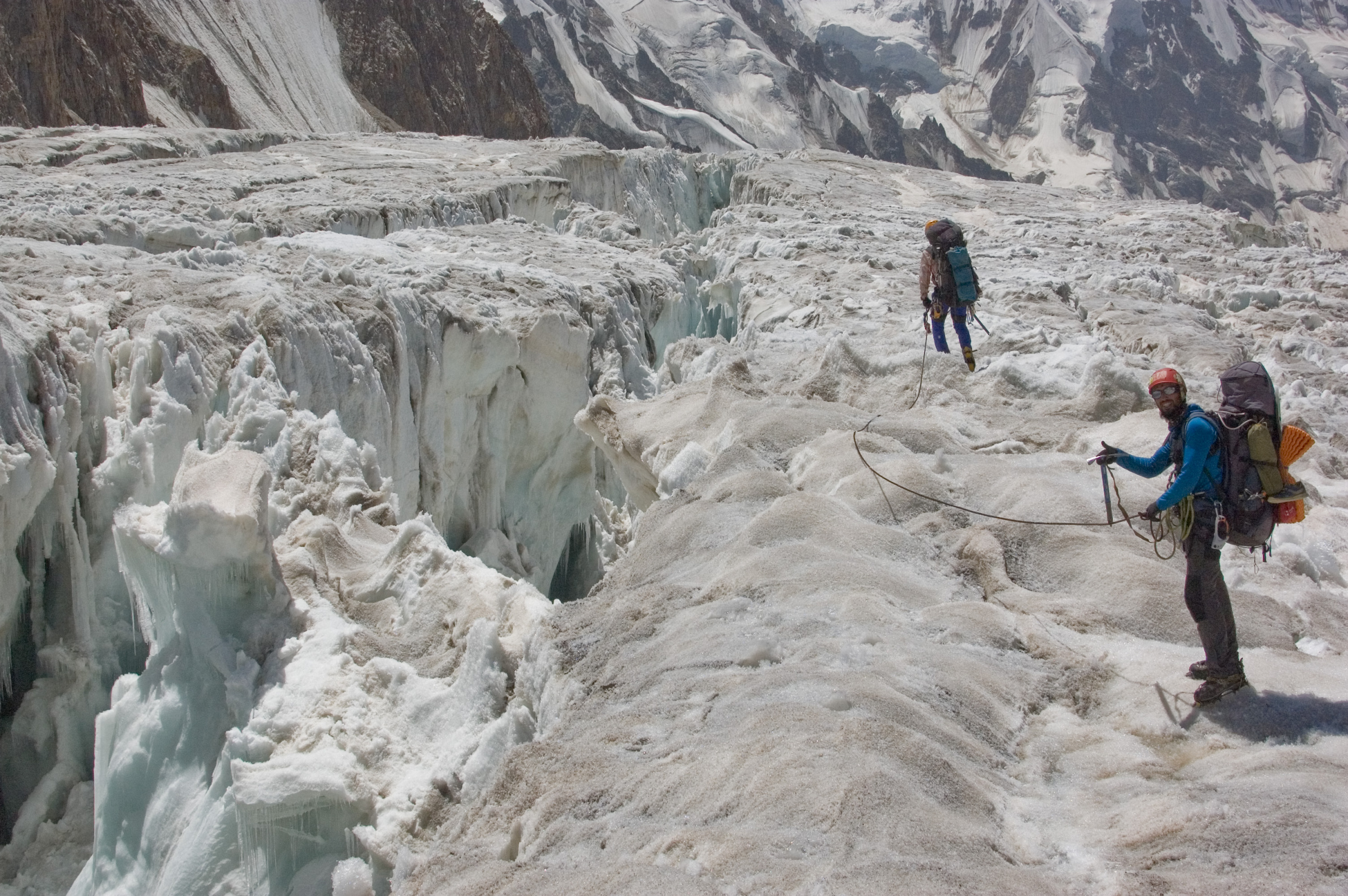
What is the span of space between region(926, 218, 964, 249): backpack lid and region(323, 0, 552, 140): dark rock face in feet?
109

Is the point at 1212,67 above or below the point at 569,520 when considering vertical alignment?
above

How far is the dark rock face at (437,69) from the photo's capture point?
124 ft

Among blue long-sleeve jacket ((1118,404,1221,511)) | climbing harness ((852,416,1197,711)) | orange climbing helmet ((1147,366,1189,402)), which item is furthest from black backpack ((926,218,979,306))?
blue long-sleeve jacket ((1118,404,1221,511))

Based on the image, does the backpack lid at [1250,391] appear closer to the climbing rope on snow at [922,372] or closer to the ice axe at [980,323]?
the climbing rope on snow at [922,372]

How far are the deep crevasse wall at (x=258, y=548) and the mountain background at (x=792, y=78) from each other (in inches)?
857

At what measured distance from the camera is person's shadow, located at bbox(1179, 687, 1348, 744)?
9.61 ft

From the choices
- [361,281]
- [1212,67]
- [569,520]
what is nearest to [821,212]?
[569,520]

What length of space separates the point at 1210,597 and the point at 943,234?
12.9ft

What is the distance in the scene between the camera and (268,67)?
34.8m

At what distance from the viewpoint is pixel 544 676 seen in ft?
13.0

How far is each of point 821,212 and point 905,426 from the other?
40.5 feet

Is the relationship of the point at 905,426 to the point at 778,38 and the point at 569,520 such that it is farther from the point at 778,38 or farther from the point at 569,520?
the point at 778,38

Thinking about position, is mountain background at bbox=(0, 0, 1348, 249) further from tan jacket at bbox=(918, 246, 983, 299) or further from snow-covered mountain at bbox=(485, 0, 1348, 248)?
tan jacket at bbox=(918, 246, 983, 299)

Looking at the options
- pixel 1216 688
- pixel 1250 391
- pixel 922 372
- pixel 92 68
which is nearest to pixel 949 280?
pixel 922 372
